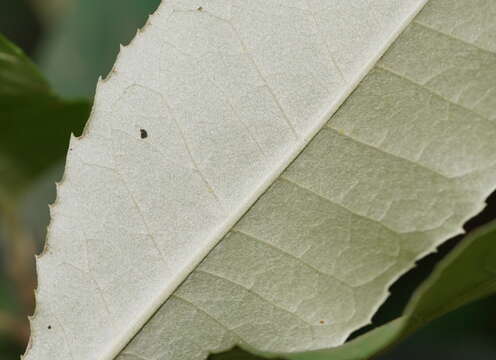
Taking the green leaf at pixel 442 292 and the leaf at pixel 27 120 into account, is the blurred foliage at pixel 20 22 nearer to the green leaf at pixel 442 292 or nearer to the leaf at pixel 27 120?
the leaf at pixel 27 120

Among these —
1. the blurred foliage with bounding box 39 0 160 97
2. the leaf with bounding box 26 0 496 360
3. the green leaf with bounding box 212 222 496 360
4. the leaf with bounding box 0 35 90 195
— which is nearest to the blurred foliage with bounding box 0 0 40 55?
the blurred foliage with bounding box 39 0 160 97

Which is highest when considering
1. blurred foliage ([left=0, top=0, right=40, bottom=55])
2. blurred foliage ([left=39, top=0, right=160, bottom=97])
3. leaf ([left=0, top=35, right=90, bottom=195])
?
leaf ([left=0, top=35, right=90, bottom=195])

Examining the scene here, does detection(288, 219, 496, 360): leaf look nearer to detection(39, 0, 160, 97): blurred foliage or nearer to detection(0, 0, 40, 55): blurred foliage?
detection(39, 0, 160, 97): blurred foliage

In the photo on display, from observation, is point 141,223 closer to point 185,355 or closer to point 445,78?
point 185,355

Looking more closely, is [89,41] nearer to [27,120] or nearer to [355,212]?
[27,120]

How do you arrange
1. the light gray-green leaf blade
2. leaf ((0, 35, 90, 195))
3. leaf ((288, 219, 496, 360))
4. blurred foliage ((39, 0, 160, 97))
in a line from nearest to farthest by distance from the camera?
leaf ((288, 219, 496, 360)) < the light gray-green leaf blade < leaf ((0, 35, 90, 195)) < blurred foliage ((39, 0, 160, 97))

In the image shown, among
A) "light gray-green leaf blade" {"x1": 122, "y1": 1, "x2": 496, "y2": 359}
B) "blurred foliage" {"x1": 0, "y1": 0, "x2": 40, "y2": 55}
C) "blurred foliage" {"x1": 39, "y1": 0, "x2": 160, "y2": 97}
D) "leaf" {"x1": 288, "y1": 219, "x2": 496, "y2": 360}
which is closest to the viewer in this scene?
"leaf" {"x1": 288, "y1": 219, "x2": 496, "y2": 360}

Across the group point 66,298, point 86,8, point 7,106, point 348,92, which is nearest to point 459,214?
A: point 348,92
